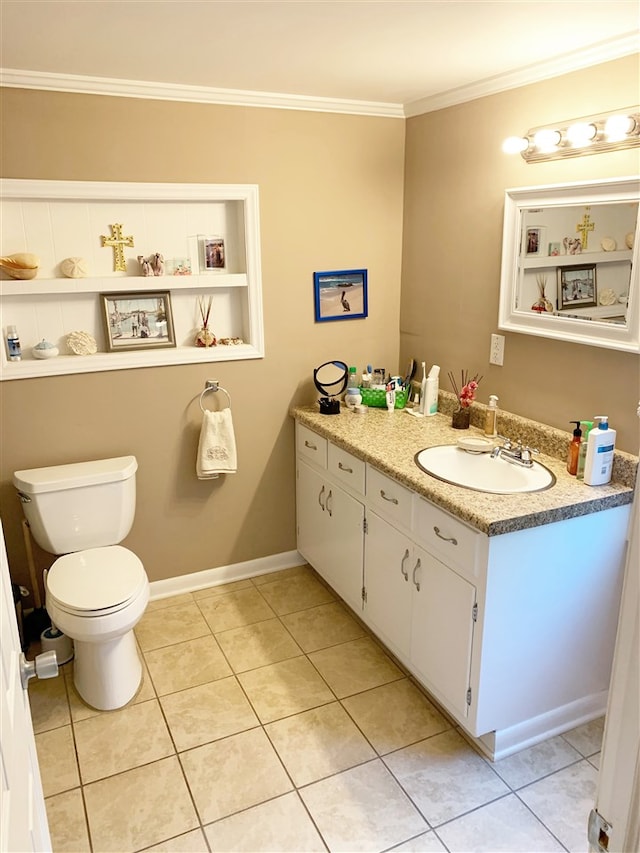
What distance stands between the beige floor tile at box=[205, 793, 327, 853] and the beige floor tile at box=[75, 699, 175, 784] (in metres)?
0.38

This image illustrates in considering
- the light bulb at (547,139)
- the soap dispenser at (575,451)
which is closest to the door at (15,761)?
the soap dispenser at (575,451)

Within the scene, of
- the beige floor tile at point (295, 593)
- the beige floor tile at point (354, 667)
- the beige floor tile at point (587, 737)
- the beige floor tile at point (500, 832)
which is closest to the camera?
the beige floor tile at point (500, 832)

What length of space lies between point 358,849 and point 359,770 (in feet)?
0.93

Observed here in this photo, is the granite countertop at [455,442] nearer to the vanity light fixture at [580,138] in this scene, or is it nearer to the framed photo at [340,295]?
the framed photo at [340,295]

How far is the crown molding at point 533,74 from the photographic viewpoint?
1.96m

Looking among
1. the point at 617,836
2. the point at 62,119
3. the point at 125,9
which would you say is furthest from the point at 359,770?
the point at 62,119

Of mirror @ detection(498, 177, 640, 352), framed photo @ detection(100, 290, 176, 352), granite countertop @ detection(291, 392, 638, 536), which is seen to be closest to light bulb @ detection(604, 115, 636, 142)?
mirror @ detection(498, 177, 640, 352)

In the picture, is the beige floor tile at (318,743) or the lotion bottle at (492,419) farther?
the lotion bottle at (492,419)

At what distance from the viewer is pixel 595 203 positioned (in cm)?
210

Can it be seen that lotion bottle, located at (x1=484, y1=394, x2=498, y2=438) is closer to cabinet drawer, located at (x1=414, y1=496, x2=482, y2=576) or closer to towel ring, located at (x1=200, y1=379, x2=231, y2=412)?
cabinet drawer, located at (x1=414, y1=496, x2=482, y2=576)

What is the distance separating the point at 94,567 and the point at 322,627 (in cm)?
103

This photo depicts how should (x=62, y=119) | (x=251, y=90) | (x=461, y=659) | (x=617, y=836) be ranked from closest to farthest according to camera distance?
(x=617, y=836)
(x=461, y=659)
(x=62, y=119)
(x=251, y=90)

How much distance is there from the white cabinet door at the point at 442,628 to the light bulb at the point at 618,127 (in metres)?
1.46

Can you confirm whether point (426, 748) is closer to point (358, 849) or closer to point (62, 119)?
point (358, 849)
